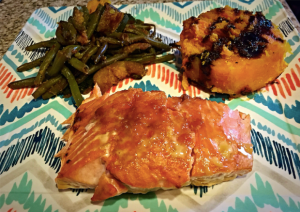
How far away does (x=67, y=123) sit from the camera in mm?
2949

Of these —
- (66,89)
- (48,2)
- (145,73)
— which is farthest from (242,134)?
(48,2)

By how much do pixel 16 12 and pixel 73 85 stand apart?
12.7 feet

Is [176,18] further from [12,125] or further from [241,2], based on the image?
[12,125]

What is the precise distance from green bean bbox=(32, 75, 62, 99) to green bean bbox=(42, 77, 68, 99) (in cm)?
4

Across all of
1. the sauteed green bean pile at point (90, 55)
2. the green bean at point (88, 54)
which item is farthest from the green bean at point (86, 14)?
the green bean at point (88, 54)

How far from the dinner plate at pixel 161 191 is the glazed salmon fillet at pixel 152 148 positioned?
21 cm

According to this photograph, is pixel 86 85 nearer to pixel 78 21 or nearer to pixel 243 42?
pixel 78 21

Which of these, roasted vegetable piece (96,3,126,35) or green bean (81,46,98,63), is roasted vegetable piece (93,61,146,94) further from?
roasted vegetable piece (96,3,126,35)

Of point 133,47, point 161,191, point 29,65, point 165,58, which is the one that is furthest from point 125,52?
point 161,191

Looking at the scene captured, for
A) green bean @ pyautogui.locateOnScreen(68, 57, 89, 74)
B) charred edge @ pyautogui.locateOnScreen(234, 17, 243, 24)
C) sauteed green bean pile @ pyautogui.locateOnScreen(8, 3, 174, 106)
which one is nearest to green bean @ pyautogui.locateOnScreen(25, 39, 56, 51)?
sauteed green bean pile @ pyautogui.locateOnScreen(8, 3, 174, 106)

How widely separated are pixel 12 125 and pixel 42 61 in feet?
3.85

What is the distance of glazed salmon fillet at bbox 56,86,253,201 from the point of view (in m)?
2.08

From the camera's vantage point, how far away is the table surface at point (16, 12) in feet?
15.9

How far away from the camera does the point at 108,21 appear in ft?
11.8
